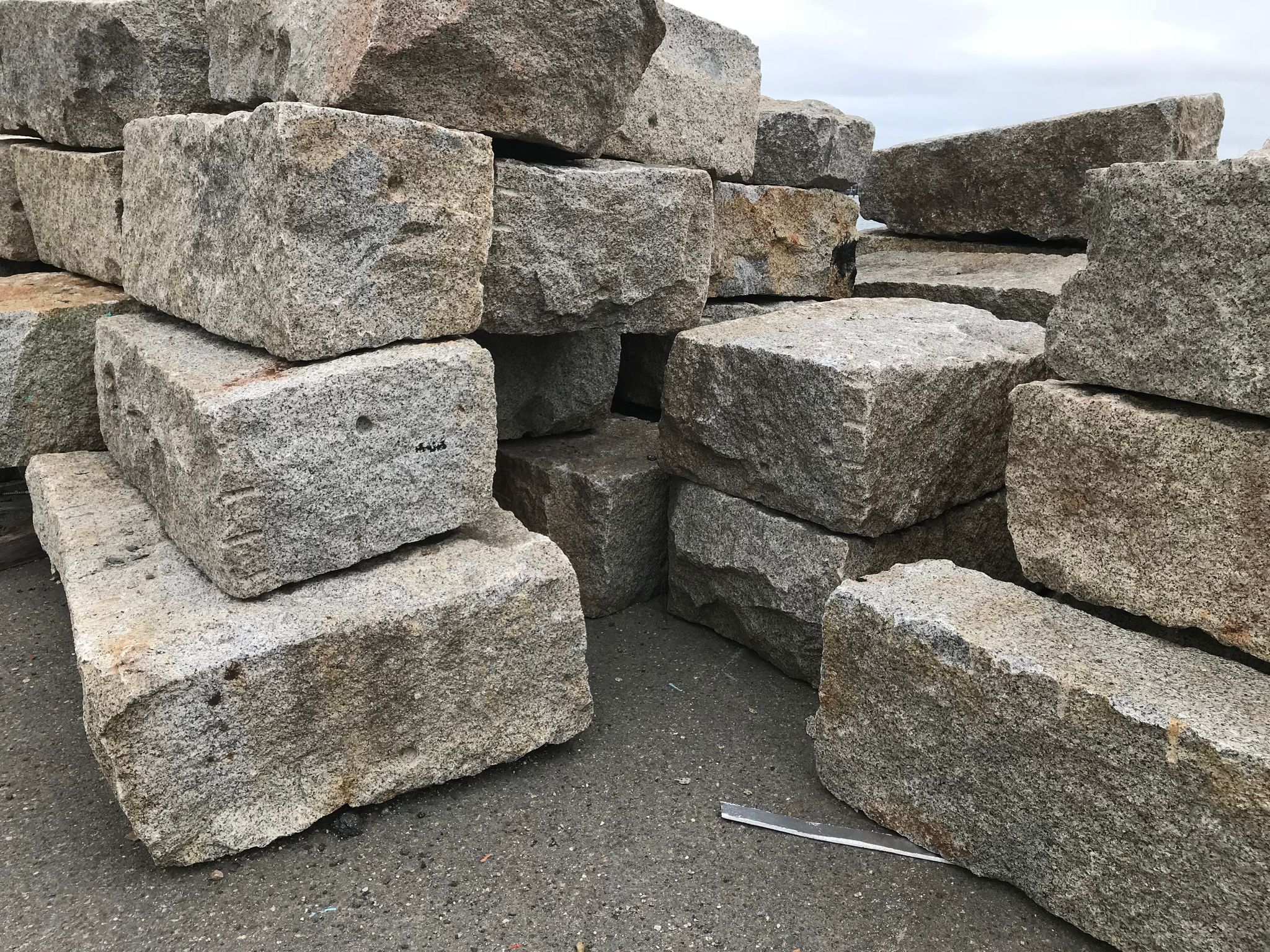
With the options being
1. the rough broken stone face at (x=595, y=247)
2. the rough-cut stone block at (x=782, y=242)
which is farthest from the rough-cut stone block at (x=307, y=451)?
the rough-cut stone block at (x=782, y=242)

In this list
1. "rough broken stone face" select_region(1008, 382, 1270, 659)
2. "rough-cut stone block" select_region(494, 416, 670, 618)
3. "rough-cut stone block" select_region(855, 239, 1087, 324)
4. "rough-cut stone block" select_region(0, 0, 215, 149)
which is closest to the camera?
"rough broken stone face" select_region(1008, 382, 1270, 659)

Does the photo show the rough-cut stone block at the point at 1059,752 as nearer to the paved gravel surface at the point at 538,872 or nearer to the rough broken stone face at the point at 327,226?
the paved gravel surface at the point at 538,872

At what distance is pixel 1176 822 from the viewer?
5.36 ft

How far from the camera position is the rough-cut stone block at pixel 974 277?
3365mm

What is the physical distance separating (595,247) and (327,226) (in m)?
0.79

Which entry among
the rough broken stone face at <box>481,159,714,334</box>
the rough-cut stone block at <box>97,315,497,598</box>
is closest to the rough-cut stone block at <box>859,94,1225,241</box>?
the rough broken stone face at <box>481,159,714,334</box>

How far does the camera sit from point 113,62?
2789mm

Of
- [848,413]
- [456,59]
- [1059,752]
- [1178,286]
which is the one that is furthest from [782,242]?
[1059,752]

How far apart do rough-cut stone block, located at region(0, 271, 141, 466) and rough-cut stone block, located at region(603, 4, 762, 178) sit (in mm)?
1549

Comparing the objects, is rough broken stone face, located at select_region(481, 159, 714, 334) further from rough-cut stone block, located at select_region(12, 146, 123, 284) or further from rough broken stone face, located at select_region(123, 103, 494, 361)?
rough-cut stone block, located at select_region(12, 146, 123, 284)

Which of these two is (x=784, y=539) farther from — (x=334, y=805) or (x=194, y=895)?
(x=194, y=895)

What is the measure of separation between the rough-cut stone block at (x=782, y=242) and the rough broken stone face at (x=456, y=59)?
93 cm

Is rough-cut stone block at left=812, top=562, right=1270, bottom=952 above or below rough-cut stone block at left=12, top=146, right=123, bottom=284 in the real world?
below

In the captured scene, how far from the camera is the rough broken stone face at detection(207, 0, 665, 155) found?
2.09 metres
